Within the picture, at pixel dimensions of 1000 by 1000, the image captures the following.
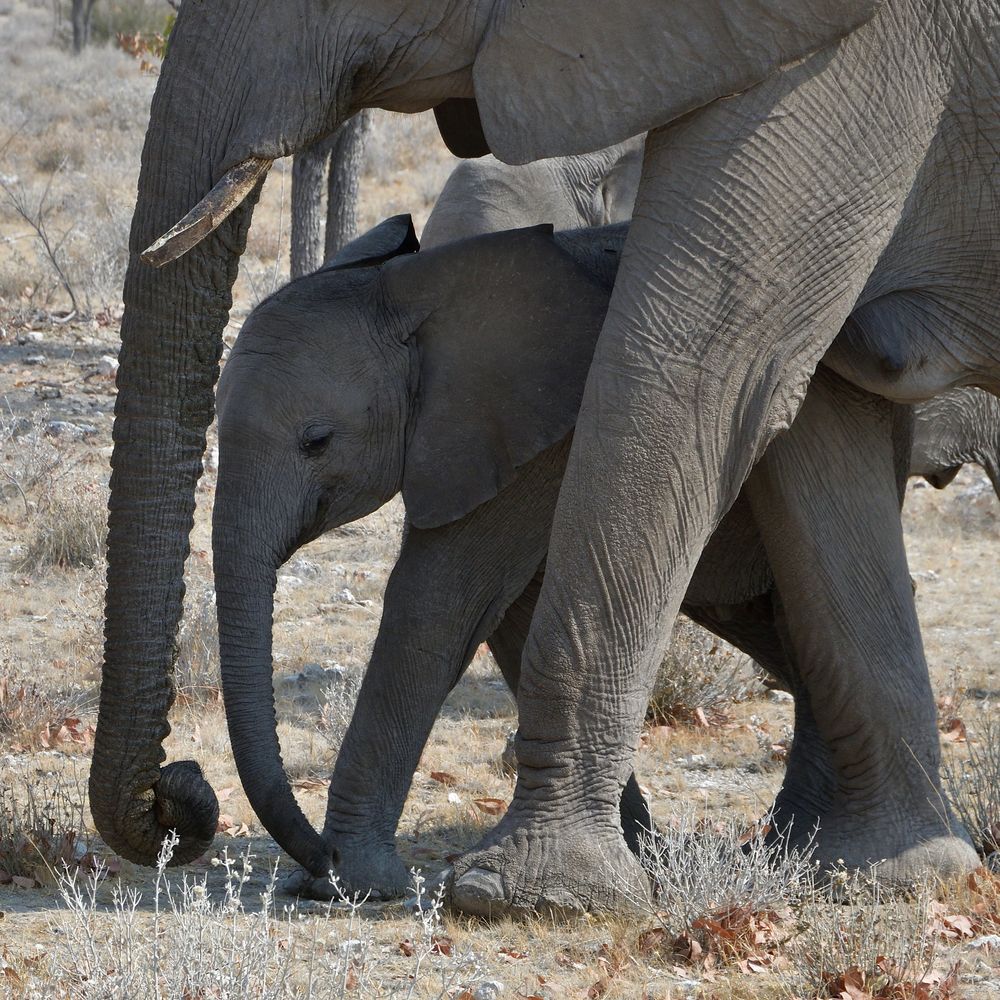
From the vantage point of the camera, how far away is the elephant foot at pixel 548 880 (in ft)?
15.5

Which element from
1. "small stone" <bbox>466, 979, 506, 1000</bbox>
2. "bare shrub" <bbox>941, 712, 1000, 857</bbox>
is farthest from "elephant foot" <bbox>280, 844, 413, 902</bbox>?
"bare shrub" <bbox>941, 712, 1000, 857</bbox>

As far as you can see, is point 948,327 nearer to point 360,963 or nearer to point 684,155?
point 684,155

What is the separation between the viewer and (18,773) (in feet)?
20.5

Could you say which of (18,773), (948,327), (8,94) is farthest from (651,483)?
(8,94)

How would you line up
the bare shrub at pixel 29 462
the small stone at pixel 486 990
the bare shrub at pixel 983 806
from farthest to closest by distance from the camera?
1. the bare shrub at pixel 29 462
2. the bare shrub at pixel 983 806
3. the small stone at pixel 486 990

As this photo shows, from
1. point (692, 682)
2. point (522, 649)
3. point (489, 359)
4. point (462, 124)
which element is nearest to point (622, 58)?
point (462, 124)

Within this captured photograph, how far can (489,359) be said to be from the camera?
5.27 meters

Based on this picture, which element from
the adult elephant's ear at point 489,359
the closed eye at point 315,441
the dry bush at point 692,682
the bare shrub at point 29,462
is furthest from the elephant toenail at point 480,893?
the bare shrub at point 29,462

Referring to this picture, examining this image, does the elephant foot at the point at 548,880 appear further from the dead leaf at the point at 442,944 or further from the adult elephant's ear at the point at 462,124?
the adult elephant's ear at the point at 462,124

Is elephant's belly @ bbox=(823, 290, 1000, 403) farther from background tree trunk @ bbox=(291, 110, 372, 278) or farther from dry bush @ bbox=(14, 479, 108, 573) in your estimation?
background tree trunk @ bbox=(291, 110, 372, 278)

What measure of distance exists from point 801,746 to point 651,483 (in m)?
1.63

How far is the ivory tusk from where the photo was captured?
405cm

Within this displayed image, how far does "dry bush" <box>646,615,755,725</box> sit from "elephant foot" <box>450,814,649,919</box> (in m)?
2.86

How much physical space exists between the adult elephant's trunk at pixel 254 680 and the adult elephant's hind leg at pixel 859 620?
1.57 metres
